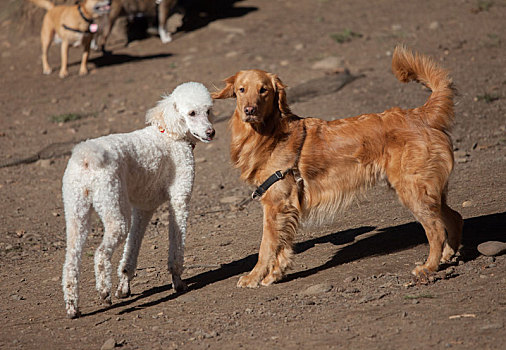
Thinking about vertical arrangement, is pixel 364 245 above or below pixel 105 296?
below

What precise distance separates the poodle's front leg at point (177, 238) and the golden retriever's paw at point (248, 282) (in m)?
0.51

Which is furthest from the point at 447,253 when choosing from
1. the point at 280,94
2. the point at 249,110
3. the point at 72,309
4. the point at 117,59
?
the point at 117,59

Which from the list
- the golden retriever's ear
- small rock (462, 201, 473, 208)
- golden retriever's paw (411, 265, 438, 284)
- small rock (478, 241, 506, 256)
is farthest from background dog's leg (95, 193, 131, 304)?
small rock (462, 201, 473, 208)

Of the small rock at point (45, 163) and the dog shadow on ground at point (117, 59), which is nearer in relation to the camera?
the small rock at point (45, 163)

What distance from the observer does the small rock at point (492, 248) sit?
565 cm

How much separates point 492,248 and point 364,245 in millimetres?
1268

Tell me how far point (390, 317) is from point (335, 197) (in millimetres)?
1487

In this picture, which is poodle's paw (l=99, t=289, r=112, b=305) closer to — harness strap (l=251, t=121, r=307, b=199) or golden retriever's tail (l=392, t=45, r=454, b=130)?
harness strap (l=251, t=121, r=307, b=199)

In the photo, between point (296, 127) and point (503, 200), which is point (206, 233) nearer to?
point (296, 127)

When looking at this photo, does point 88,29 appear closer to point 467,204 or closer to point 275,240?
point 467,204

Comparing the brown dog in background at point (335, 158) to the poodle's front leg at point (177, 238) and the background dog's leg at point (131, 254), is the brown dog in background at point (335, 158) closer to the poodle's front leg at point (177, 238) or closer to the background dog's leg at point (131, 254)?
the poodle's front leg at point (177, 238)

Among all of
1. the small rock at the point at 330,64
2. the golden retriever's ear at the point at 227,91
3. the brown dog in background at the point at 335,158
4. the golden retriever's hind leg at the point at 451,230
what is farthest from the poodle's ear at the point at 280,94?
the small rock at the point at 330,64

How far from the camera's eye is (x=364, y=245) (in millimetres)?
6520

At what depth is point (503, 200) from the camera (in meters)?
6.97
